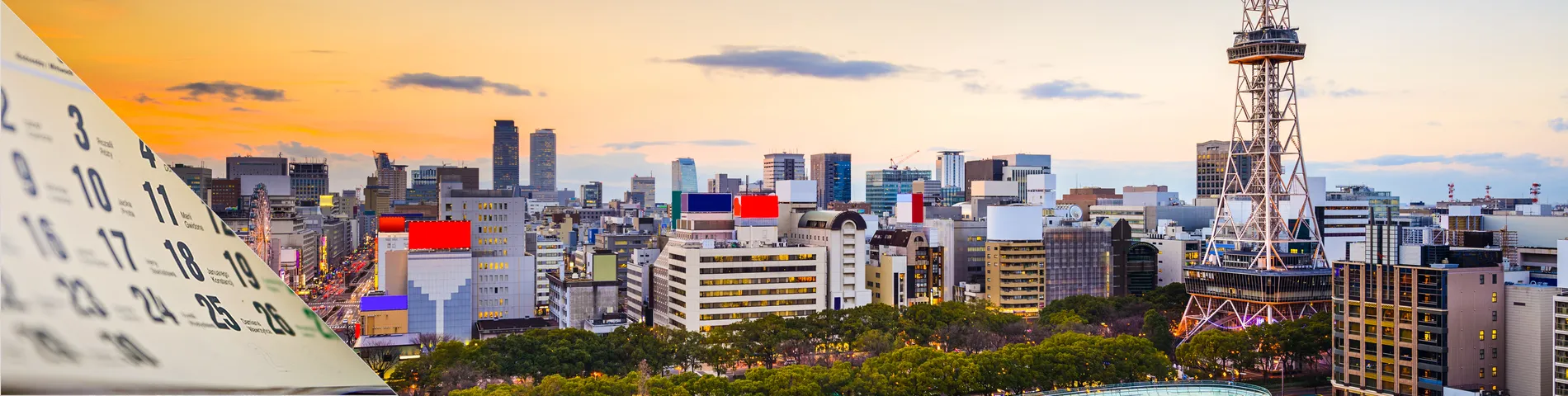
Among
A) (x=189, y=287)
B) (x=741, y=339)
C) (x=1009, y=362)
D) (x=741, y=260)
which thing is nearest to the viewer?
(x=189, y=287)

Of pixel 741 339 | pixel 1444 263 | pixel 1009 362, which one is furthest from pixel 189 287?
pixel 1444 263

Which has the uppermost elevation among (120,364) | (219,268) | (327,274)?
(219,268)

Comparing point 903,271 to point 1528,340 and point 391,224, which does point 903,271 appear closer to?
point 1528,340

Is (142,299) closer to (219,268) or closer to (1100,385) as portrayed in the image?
(219,268)

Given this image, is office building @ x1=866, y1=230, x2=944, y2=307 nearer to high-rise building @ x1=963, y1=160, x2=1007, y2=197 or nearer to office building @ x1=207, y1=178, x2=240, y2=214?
high-rise building @ x1=963, y1=160, x2=1007, y2=197

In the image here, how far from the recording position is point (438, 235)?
74.4 metres

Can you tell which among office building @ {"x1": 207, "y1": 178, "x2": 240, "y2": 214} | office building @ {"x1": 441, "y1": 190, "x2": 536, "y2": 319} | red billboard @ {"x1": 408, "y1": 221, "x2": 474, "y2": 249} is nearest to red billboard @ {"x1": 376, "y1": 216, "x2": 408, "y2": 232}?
office building @ {"x1": 441, "y1": 190, "x2": 536, "y2": 319}

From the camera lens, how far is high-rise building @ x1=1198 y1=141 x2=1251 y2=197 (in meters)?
162

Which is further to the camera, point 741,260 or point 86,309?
point 741,260

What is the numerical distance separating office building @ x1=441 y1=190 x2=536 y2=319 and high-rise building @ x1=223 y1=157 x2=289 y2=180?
123m

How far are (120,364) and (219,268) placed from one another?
60cm

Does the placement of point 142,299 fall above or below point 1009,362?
above

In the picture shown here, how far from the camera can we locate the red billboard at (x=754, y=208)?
74.2 metres

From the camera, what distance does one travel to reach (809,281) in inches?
2657
